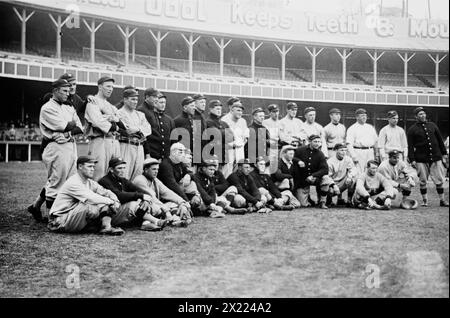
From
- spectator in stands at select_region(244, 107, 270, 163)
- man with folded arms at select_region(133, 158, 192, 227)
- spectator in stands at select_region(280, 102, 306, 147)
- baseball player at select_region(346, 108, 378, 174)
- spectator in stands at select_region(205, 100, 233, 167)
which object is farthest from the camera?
baseball player at select_region(346, 108, 378, 174)

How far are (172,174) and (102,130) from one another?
1232 mm

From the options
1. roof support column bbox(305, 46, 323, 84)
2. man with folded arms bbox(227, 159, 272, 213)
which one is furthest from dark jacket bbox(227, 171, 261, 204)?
roof support column bbox(305, 46, 323, 84)

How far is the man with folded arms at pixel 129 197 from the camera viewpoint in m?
6.13

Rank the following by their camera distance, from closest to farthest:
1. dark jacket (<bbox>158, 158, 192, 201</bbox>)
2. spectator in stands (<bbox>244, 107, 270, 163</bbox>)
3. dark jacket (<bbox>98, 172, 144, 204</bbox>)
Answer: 1. dark jacket (<bbox>98, 172, 144, 204</bbox>)
2. dark jacket (<bbox>158, 158, 192, 201</bbox>)
3. spectator in stands (<bbox>244, 107, 270, 163</bbox>)

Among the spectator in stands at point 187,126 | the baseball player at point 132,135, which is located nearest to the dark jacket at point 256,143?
the spectator in stands at point 187,126

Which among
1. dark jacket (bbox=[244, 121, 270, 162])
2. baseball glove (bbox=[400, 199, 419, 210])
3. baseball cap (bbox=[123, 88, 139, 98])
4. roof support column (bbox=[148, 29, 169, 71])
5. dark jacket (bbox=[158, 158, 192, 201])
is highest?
roof support column (bbox=[148, 29, 169, 71])

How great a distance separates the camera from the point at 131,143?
7.12 metres

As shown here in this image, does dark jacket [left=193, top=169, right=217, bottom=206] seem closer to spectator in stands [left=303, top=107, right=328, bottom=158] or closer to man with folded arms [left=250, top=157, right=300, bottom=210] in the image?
man with folded arms [left=250, top=157, right=300, bottom=210]

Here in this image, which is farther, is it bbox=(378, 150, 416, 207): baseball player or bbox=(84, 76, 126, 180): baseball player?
bbox=(378, 150, 416, 207): baseball player

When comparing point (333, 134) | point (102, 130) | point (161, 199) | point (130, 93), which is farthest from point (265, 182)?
point (102, 130)

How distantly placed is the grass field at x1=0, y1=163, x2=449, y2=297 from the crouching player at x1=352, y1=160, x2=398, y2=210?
4.62 feet

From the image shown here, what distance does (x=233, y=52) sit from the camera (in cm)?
3234

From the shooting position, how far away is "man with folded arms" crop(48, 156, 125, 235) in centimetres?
574

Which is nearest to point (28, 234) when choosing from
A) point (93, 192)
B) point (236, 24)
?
point (93, 192)
